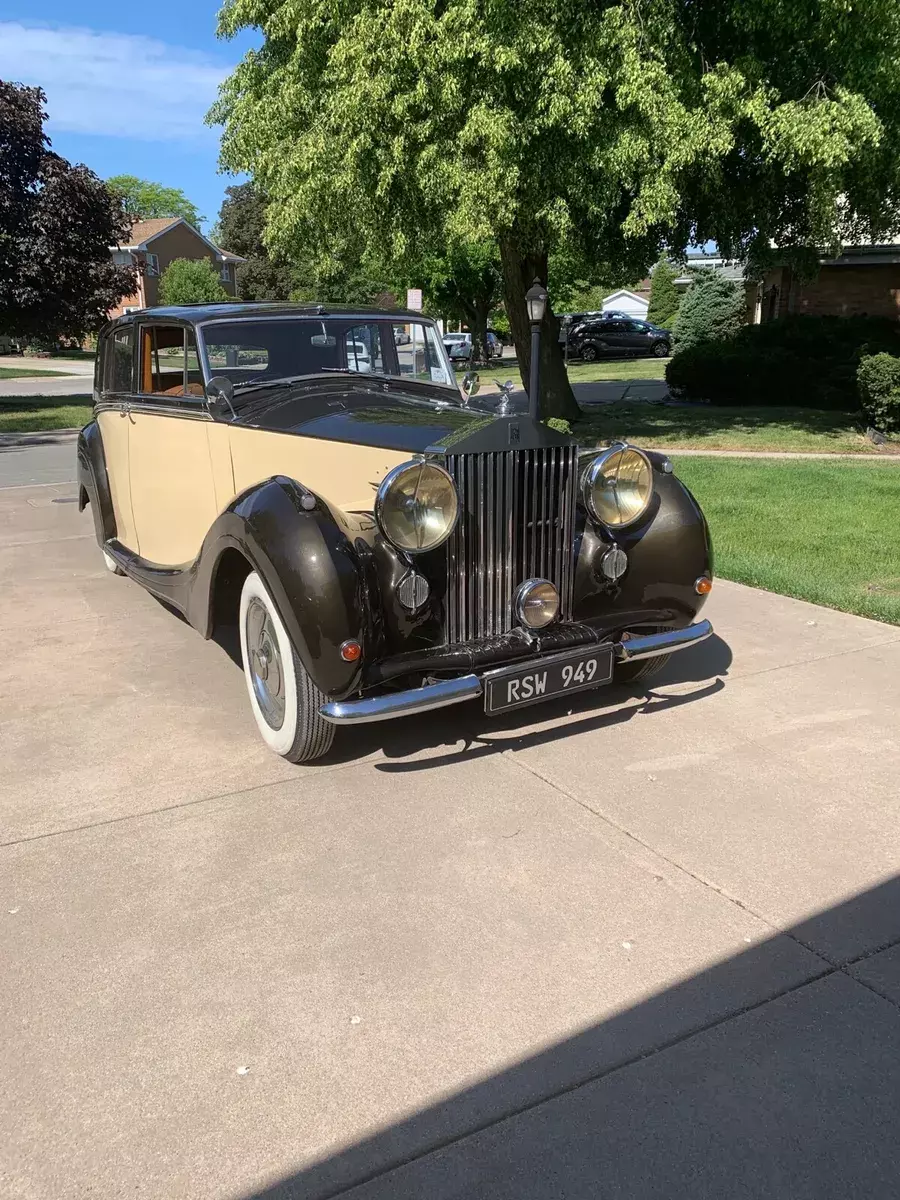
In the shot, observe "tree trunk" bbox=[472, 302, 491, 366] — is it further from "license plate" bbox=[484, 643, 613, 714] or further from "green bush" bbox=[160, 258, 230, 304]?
"license plate" bbox=[484, 643, 613, 714]

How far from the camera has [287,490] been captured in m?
3.80

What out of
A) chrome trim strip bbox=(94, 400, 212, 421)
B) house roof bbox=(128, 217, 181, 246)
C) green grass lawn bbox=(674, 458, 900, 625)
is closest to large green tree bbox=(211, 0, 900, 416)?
green grass lawn bbox=(674, 458, 900, 625)

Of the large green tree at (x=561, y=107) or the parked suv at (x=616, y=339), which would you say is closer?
the large green tree at (x=561, y=107)

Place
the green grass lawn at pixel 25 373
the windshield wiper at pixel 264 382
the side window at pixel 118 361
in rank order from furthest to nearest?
the green grass lawn at pixel 25 373 < the side window at pixel 118 361 < the windshield wiper at pixel 264 382

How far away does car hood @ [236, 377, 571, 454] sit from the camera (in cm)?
384

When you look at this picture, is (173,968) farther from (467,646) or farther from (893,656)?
(893,656)

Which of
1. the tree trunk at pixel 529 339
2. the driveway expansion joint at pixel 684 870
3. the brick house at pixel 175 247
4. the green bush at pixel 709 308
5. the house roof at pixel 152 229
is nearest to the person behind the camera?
the driveway expansion joint at pixel 684 870

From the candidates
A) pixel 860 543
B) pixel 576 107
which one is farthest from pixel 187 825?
pixel 576 107

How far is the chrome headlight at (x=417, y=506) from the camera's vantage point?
3557 millimetres

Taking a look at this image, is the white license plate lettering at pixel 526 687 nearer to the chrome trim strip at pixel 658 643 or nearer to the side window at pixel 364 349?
the chrome trim strip at pixel 658 643

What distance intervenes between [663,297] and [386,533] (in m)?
50.1

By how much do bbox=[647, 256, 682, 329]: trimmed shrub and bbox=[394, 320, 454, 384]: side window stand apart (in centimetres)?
4515

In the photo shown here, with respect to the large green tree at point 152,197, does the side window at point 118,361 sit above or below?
below

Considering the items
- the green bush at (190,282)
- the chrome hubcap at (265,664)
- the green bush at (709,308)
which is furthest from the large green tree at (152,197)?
the chrome hubcap at (265,664)
